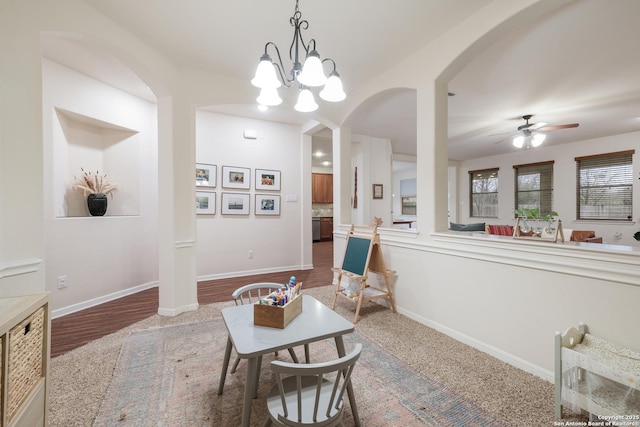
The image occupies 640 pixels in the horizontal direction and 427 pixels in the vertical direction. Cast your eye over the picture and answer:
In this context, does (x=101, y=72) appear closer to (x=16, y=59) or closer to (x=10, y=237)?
(x=16, y=59)

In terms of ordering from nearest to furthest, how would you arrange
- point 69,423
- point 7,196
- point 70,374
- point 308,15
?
point 69,423 → point 7,196 → point 70,374 → point 308,15

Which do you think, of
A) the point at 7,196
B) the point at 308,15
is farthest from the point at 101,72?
the point at 308,15

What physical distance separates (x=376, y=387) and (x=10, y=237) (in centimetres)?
242

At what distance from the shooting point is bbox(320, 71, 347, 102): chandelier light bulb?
5.76ft

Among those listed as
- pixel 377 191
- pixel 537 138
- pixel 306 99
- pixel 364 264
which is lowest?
pixel 364 264

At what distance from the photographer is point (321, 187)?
917 centimetres

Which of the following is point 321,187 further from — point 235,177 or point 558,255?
point 558,255

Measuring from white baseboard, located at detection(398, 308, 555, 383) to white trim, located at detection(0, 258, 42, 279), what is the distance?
3.08 m

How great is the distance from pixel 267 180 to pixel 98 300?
113 inches

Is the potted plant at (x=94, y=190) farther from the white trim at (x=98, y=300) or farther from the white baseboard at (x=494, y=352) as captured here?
the white baseboard at (x=494, y=352)

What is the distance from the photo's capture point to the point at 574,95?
11.6 feet

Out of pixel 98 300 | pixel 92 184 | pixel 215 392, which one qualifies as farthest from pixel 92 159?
pixel 215 392

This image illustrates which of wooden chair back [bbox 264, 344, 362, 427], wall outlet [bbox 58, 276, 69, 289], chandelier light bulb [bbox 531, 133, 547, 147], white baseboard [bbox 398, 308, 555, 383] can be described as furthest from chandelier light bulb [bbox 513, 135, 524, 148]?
wall outlet [bbox 58, 276, 69, 289]

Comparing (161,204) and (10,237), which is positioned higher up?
(161,204)
